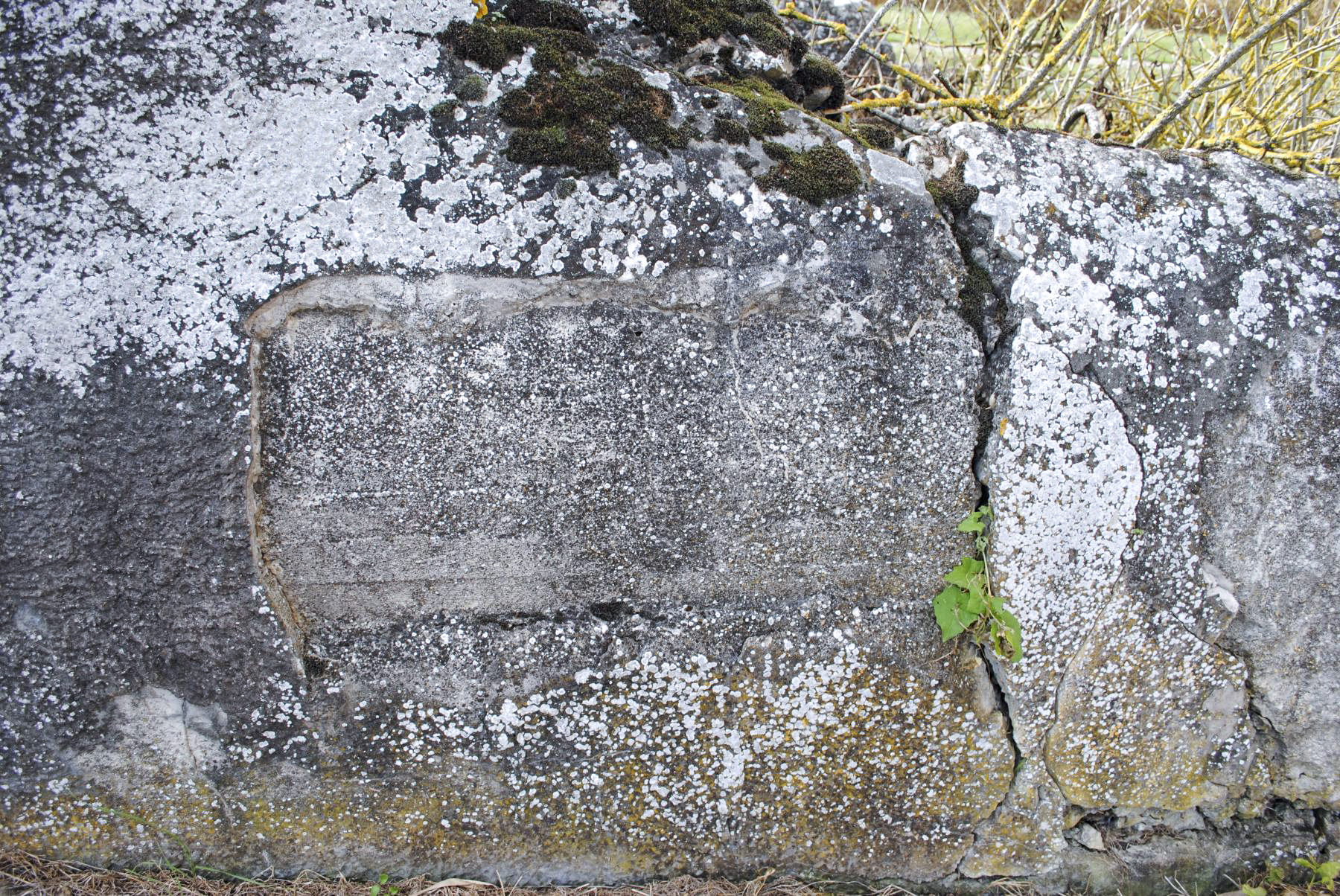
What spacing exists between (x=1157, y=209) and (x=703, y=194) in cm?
89

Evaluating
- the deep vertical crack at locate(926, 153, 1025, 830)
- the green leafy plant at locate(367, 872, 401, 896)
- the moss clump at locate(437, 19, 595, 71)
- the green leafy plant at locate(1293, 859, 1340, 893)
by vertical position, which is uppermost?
the moss clump at locate(437, 19, 595, 71)

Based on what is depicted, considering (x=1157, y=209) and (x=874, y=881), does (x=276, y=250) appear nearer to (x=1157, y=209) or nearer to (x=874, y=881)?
(x=1157, y=209)

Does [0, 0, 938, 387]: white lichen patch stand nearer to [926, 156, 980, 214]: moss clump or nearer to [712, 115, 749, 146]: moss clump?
[712, 115, 749, 146]: moss clump

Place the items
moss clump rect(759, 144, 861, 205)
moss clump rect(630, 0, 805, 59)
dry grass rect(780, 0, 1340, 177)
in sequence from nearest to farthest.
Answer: moss clump rect(759, 144, 861, 205) → moss clump rect(630, 0, 805, 59) → dry grass rect(780, 0, 1340, 177)

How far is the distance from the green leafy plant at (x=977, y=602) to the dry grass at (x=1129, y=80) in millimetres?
1114

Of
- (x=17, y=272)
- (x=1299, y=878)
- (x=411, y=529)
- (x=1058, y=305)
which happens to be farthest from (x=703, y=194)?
(x=1299, y=878)

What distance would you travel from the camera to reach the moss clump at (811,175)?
1.37 m

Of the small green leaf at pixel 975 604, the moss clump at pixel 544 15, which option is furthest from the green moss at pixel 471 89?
the small green leaf at pixel 975 604

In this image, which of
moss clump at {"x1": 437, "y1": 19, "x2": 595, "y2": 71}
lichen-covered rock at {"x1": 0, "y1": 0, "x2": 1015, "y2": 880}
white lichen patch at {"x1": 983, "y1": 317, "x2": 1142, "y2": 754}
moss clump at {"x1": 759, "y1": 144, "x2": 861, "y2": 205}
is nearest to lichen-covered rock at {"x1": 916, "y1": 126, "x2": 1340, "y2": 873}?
white lichen patch at {"x1": 983, "y1": 317, "x2": 1142, "y2": 754}

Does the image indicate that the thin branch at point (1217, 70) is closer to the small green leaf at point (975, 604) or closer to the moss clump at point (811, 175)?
the moss clump at point (811, 175)

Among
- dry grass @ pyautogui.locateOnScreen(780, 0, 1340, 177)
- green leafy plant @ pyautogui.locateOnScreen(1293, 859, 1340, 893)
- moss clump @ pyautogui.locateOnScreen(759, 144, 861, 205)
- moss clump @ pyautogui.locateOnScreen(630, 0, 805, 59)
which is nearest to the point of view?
moss clump @ pyautogui.locateOnScreen(759, 144, 861, 205)

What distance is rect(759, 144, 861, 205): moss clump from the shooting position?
1374 mm

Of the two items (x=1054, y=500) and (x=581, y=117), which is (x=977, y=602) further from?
(x=581, y=117)

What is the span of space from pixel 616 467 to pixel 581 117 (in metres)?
0.65
